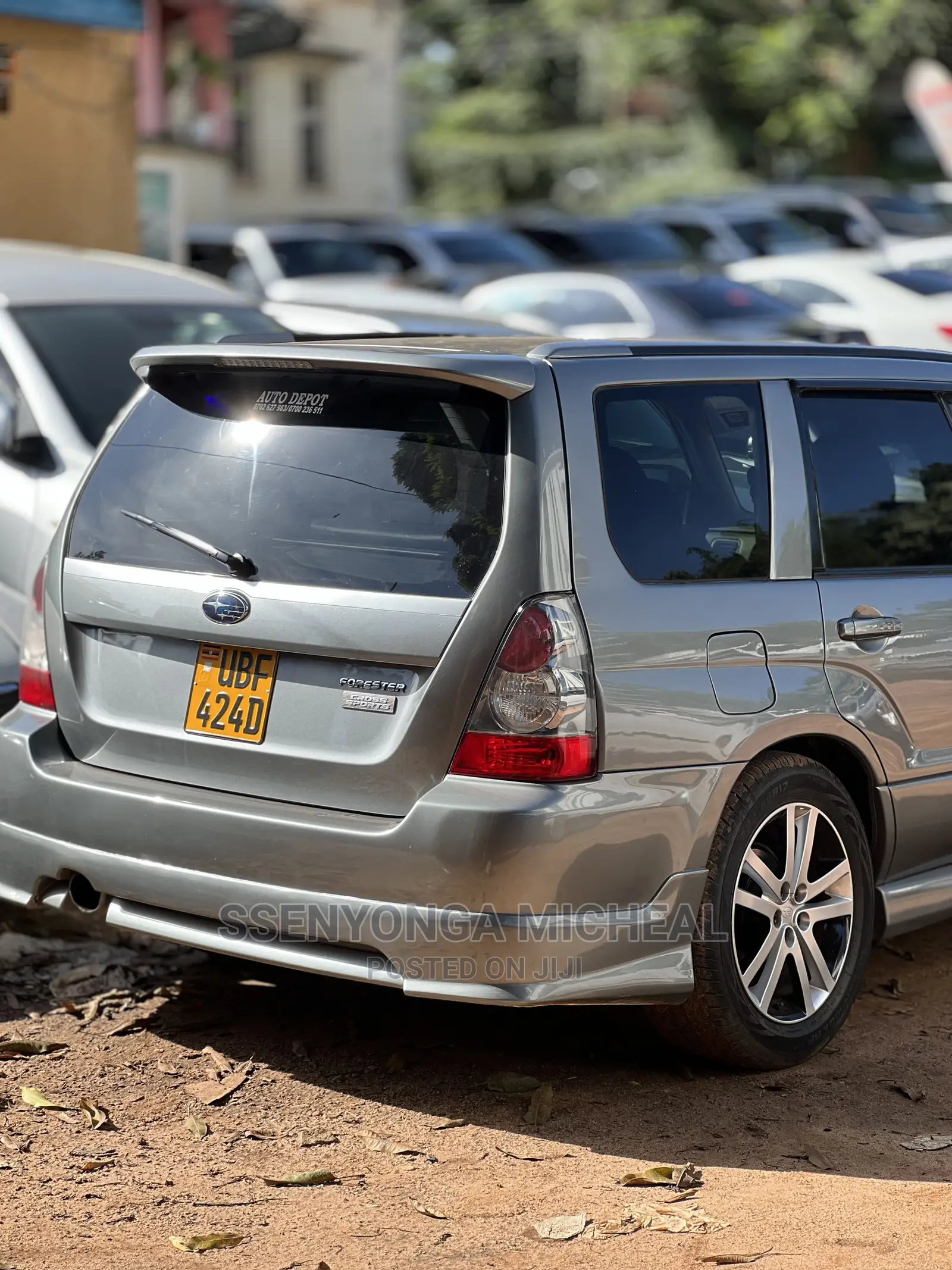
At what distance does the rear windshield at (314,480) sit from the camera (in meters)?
3.94

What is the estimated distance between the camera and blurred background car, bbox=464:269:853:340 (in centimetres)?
1420

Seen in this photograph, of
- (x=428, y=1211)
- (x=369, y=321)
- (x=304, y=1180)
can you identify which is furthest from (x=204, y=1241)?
(x=369, y=321)

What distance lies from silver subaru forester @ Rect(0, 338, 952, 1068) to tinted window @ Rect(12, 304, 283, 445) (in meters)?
2.87

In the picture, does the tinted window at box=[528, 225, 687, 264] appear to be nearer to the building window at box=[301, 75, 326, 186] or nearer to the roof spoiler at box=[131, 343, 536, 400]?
the building window at box=[301, 75, 326, 186]

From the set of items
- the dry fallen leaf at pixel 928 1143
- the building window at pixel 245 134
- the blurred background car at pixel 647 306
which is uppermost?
the building window at pixel 245 134

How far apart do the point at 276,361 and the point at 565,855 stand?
1.35m

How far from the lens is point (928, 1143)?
4062 mm

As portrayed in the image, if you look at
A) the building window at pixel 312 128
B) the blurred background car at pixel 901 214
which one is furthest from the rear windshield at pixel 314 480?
the building window at pixel 312 128

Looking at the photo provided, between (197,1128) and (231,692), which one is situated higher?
(231,692)

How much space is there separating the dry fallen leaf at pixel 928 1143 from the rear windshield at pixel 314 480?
1.61m

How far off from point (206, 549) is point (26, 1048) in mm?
1398

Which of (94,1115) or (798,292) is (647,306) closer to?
(798,292)

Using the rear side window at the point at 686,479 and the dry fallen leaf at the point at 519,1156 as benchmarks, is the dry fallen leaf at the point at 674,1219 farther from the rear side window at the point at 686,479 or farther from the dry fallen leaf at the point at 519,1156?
the rear side window at the point at 686,479

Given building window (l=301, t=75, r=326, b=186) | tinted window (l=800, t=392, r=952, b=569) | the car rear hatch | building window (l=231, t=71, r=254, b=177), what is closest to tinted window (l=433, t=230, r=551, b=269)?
building window (l=231, t=71, r=254, b=177)
